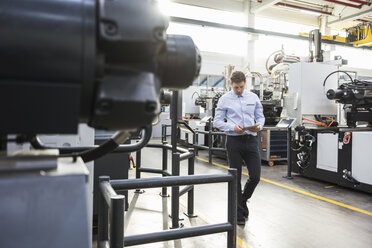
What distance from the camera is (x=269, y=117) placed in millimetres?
6617

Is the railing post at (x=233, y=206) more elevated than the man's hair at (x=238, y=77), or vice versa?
the man's hair at (x=238, y=77)

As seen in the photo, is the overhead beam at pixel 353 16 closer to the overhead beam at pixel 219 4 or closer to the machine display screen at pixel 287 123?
the overhead beam at pixel 219 4

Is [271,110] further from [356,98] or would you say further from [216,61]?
[216,61]

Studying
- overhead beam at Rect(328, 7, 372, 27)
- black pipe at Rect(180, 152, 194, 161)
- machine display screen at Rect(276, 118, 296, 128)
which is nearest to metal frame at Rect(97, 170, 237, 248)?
black pipe at Rect(180, 152, 194, 161)

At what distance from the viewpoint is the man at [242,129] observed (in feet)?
9.96

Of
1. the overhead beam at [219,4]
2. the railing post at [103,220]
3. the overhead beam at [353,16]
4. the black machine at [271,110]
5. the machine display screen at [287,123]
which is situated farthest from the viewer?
the overhead beam at [353,16]

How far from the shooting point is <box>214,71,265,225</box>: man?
9.96ft

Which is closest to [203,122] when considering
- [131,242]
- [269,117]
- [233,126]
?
[269,117]

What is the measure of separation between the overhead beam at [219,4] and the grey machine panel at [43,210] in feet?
29.3

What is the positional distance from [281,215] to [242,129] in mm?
1087

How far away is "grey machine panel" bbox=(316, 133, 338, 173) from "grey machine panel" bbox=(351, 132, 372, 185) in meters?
0.32

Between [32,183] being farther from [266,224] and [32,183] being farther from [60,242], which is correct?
[266,224]

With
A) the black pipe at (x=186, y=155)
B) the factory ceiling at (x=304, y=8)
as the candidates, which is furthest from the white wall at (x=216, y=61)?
the black pipe at (x=186, y=155)

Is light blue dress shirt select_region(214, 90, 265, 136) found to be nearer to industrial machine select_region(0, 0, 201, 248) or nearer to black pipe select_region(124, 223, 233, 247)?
black pipe select_region(124, 223, 233, 247)
